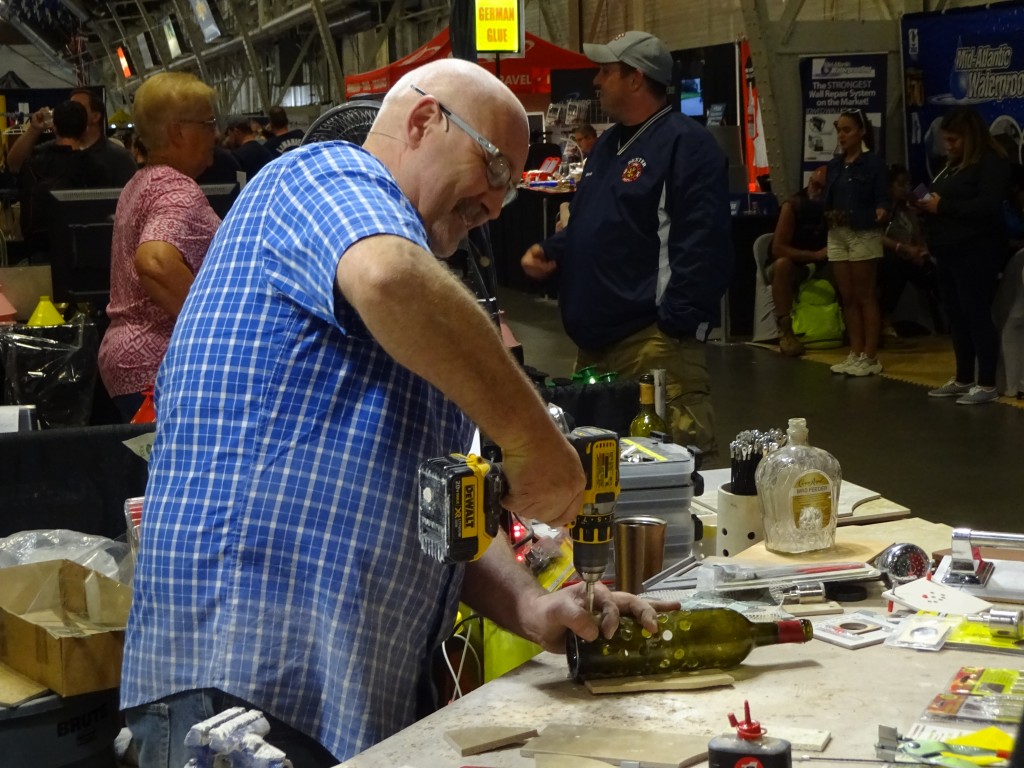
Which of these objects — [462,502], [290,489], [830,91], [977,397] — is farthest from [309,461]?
[830,91]

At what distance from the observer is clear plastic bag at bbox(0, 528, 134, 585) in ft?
9.80

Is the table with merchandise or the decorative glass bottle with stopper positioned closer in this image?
the table with merchandise

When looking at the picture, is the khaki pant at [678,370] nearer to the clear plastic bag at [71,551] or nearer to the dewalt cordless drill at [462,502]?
the clear plastic bag at [71,551]

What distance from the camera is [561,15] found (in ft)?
58.0

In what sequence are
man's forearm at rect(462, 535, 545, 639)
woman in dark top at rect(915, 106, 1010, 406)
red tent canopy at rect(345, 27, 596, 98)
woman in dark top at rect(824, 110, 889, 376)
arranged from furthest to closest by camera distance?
red tent canopy at rect(345, 27, 596, 98) → woman in dark top at rect(824, 110, 889, 376) → woman in dark top at rect(915, 106, 1010, 406) → man's forearm at rect(462, 535, 545, 639)

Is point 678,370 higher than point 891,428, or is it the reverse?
point 678,370

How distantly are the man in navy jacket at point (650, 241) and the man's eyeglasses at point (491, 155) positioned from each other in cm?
229

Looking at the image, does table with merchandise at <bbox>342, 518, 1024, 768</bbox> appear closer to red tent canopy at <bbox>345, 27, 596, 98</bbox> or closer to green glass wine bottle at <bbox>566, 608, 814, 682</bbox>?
green glass wine bottle at <bbox>566, 608, 814, 682</bbox>

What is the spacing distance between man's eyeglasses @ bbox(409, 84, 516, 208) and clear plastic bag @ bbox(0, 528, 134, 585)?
1.59m

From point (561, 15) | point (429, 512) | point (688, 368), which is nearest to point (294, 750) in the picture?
point (429, 512)

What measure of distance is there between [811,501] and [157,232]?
2194mm

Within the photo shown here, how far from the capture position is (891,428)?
23.6 feet

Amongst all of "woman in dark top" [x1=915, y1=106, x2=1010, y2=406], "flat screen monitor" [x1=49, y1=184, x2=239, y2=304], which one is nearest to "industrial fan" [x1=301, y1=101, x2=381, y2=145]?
"flat screen monitor" [x1=49, y1=184, x2=239, y2=304]

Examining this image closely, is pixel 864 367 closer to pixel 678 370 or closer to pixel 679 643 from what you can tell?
pixel 678 370
